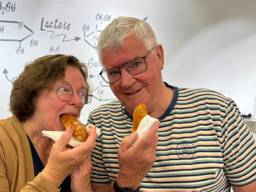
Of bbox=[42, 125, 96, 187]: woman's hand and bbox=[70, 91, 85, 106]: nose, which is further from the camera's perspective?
bbox=[70, 91, 85, 106]: nose

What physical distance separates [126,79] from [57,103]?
0.94 feet

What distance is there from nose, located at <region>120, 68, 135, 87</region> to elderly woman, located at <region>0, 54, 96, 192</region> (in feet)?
0.64

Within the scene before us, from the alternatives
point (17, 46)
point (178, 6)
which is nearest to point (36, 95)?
point (17, 46)

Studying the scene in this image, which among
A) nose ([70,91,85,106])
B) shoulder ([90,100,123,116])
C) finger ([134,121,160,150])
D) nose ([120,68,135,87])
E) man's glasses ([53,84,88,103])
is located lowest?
finger ([134,121,160,150])

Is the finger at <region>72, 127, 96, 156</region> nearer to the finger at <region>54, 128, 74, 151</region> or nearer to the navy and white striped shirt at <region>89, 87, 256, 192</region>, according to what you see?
the finger at <region>54, 128, 74, 151</region>

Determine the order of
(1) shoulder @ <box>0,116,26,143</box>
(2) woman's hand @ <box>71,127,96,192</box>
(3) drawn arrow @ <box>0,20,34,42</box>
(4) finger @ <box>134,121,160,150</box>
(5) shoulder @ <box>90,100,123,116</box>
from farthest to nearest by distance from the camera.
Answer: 1. (3) drawn arrow @ <box>0,20,34,42</box>
2. (5) shoulder @ <box>90,100,123,116</box>
3. (2) woman's hand @ <box>71,127,96,192</box>
4. (1) shoulder @ <box>0,116,26,143</box>
5. (4) finger @ <box>134,121,160,150</box>

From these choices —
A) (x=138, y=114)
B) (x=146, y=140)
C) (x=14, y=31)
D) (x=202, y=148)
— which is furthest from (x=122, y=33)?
(x=14, y=31)

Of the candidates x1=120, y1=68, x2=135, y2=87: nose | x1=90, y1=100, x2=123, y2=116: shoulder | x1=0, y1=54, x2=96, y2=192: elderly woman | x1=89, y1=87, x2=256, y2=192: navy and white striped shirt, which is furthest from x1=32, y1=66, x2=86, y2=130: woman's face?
x1=89, y1=87, x2=256, y2=192: navy and white striped shirt

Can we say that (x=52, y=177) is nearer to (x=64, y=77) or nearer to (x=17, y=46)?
(x=64, y=77)

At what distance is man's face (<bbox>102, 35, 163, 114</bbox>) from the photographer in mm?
1251

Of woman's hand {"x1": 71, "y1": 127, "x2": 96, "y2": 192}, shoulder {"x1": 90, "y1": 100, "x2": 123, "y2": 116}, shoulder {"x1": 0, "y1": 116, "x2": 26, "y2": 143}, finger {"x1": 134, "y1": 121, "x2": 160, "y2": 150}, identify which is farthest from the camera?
shoulder {"x1": 90, "y1": 100, "x2": 123, "y2": 116}

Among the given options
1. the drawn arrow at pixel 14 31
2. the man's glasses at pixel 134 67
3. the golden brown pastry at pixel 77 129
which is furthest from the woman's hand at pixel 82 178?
the drawn arrow at pixel 14 31

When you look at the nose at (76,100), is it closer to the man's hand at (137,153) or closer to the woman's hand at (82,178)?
the woman's hand at (82,178)

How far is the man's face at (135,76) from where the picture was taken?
1251 millimetres
